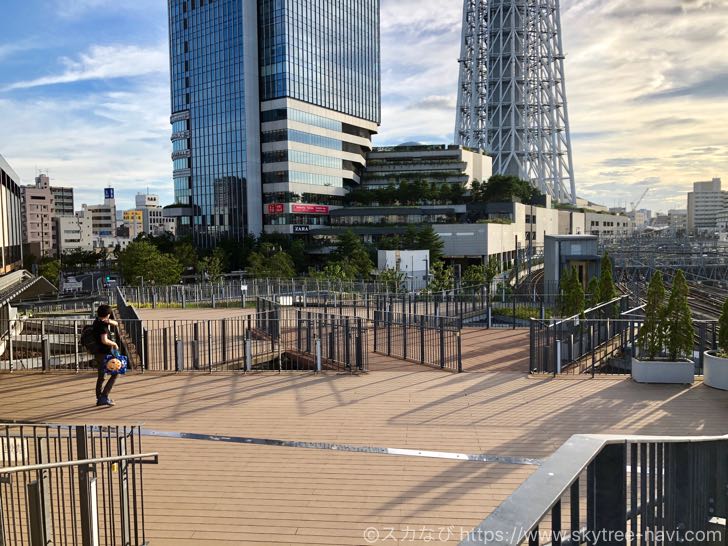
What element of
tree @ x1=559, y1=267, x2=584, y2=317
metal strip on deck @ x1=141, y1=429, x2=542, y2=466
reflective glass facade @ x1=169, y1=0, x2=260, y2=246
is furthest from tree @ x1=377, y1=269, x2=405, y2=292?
reflective glass facade @ x1=169, y1=0, x2=260, y2=246

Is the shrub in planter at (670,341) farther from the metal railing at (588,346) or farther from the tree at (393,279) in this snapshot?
the tree at (393,279)

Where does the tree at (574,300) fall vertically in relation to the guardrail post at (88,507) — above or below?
above

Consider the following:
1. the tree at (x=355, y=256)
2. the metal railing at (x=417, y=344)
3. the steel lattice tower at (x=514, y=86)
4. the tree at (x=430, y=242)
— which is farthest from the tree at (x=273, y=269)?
the steel lattice tower at (x=514, y=86)

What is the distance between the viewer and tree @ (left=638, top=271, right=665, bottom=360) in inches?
500

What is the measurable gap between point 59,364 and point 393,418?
34.6ft

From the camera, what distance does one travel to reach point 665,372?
1250cm

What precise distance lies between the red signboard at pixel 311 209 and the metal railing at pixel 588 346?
240ft

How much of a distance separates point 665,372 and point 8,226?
747 inches

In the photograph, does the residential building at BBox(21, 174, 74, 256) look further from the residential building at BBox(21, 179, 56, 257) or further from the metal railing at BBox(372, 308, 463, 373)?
the metal railing at BBox(372, 308, 463, 373)

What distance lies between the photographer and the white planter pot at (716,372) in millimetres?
11789

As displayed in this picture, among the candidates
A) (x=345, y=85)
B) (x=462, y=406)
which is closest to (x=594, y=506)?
(x=462, y=406)

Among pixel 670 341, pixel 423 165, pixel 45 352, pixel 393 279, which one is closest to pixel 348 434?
pixel 670 341

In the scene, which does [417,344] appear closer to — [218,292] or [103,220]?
[218,292]

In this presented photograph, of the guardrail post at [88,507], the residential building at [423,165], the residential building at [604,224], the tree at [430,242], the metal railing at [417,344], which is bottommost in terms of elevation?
the metal railing at [417,344]
